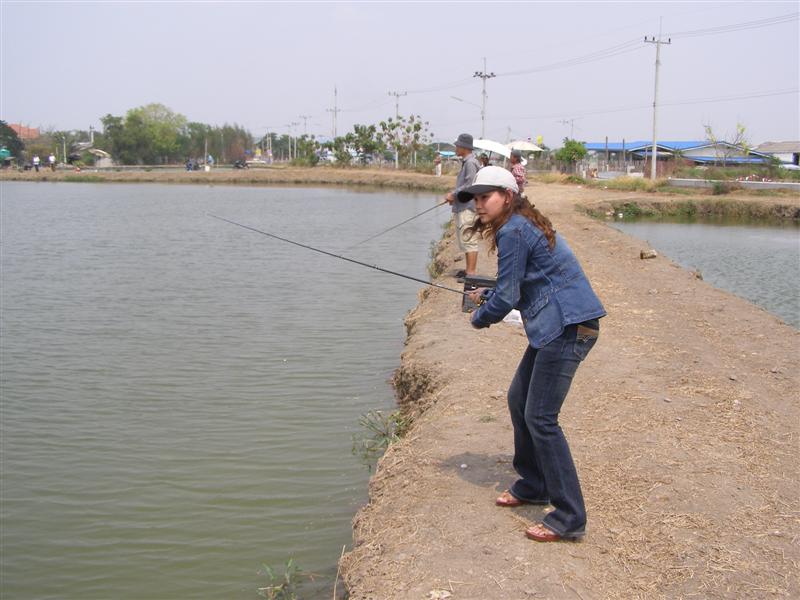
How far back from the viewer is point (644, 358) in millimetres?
6801

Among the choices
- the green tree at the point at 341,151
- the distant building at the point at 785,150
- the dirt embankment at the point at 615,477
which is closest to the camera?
the dirt embankment at the point at 615,477

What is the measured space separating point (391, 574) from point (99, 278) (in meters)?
12.9

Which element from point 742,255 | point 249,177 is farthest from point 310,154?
point 742,255

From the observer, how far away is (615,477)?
4.36 m

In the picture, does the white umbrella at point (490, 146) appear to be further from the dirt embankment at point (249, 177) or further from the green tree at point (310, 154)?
the green tree at point (310, 154)

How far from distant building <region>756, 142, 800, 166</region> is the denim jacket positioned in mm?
68716

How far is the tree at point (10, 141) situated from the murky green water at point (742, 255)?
245ft

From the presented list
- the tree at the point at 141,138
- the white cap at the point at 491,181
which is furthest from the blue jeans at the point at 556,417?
the tree at the point at 141,138

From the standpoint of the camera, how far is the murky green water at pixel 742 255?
1367 centimetres

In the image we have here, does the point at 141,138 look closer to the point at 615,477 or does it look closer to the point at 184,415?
the point at 184,415

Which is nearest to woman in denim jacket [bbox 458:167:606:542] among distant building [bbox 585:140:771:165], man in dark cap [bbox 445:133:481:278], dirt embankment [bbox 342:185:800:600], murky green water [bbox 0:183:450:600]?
dirt embankment [bbox 342:185:800:600]

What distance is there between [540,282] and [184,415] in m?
5.00

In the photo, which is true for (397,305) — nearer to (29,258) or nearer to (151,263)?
(151,263)

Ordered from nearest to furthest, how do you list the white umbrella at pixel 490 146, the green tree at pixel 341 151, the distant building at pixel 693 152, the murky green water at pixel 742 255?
the white umbrella at pixel 490 146, the murky green water at pixel 742 255, the distant building at pixel 693 152, the green tree at pixel 341 151
